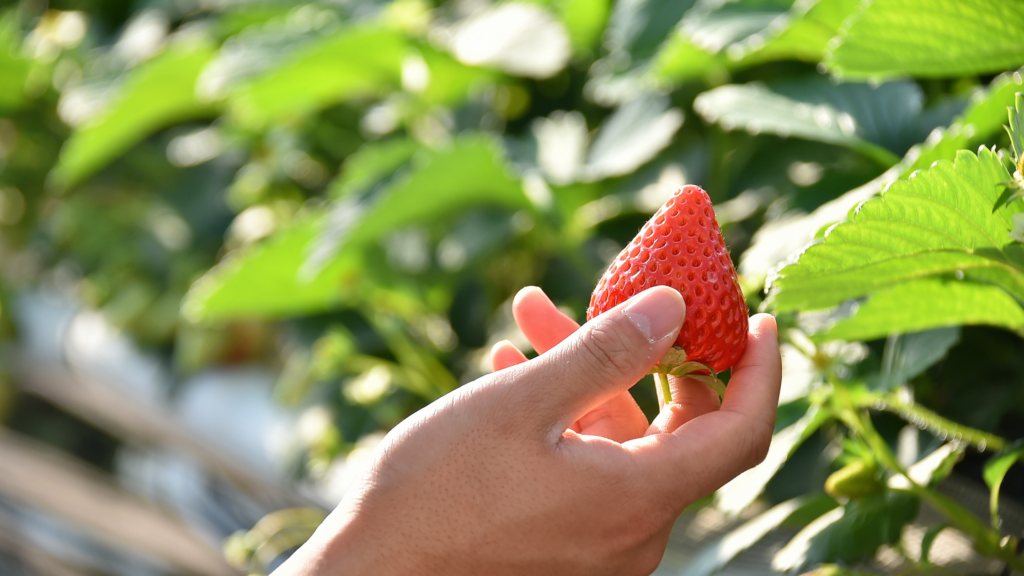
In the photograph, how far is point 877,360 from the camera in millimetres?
457

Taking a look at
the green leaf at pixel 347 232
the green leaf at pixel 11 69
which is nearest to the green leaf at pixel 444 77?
the green leaf at pixel 347 232

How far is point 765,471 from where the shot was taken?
1.20 ft

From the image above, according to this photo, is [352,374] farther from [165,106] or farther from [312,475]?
[165,106]

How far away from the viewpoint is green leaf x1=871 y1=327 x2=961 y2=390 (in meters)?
0.36

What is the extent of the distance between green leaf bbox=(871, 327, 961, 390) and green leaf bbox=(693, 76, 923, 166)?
87 millimetres

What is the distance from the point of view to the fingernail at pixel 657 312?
0.28 metres

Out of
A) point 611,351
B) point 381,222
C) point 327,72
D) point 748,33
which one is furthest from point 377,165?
point 611,351

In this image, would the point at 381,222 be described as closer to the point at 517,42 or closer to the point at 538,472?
the point at 517,42

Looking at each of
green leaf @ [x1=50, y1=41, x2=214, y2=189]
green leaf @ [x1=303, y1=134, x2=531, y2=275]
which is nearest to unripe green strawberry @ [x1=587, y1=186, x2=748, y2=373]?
green leaf @ [x1=303, y1=134, x2=531, y2=275]

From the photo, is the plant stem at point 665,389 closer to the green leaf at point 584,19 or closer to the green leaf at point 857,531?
the green leaf at point 857,531

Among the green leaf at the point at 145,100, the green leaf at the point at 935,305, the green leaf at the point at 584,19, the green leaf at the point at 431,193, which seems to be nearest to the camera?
the green leaf at the point at 935,305

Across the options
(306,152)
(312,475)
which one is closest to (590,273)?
(312,475)

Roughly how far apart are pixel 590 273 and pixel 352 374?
313 mm

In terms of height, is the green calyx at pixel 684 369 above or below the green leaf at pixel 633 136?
above
